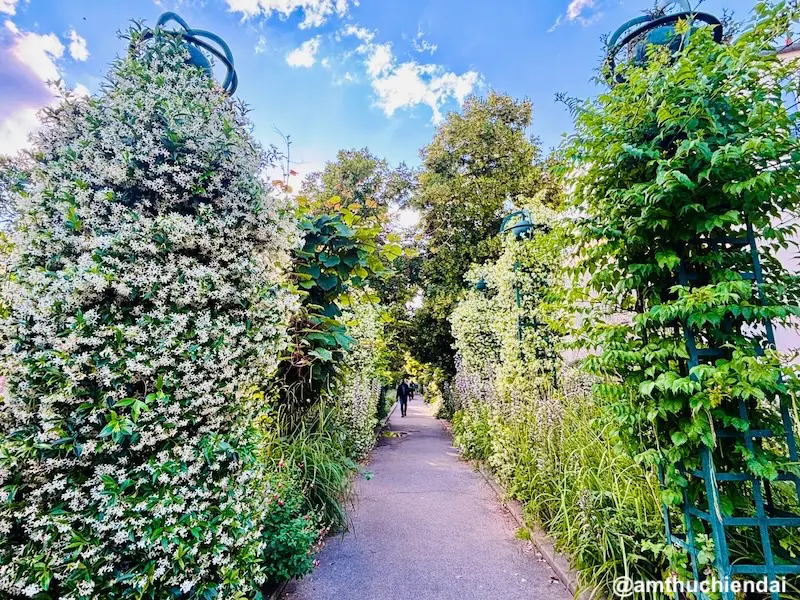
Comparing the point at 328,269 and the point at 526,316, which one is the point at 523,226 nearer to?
the point at 526,316

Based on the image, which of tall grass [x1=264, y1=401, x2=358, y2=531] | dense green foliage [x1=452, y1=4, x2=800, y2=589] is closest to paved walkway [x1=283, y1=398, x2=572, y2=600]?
tall grass [x1=264, y1=401, x2=358, y2=531]

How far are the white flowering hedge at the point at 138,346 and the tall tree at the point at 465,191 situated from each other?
8798 millimetres

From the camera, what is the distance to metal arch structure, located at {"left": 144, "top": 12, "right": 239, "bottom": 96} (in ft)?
6.78

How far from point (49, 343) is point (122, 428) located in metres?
0.45

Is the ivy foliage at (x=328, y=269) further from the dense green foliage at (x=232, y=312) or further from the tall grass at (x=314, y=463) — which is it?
the dense green foliage at (x=232, y=312)

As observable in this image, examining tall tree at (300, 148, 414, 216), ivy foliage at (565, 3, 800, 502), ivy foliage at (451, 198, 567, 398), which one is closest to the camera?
ivy foliage at (565, 3, 800, 502)

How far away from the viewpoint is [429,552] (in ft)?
10.1

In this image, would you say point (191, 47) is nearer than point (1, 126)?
No

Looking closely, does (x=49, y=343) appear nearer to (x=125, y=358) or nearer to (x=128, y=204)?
(x=125, y=358)

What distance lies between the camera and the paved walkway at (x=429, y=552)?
2527 millimetres

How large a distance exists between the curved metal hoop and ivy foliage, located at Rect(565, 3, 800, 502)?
1.36ft

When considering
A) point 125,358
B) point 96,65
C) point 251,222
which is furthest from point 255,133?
point 125,358

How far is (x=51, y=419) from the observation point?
128 centimetres

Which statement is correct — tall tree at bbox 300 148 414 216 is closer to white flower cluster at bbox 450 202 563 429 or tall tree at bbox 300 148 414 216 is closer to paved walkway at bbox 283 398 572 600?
white flower cluster at bbox 450 202 563 429
